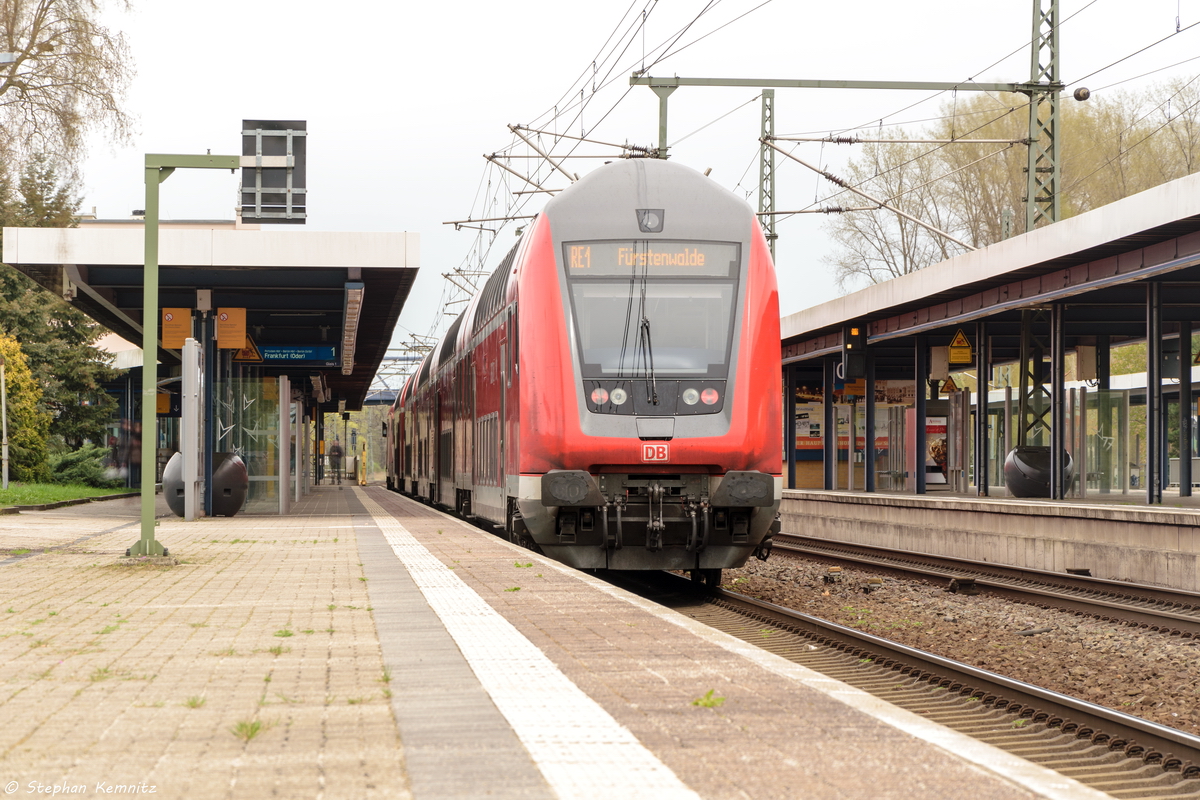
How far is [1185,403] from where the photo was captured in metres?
20.1

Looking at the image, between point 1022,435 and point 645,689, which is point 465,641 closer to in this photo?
point 645,689

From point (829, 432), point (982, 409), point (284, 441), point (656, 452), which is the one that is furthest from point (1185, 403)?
point (284, 441)

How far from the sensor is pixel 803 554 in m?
19.0

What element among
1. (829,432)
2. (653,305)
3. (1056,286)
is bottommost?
(829,432)

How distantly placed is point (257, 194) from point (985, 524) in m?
10.7

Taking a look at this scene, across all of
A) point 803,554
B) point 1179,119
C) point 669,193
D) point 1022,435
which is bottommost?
point 803,554

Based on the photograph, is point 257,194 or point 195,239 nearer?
point 257,194

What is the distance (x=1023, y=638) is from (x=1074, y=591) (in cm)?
363

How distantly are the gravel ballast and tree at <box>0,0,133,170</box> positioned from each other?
18.9m

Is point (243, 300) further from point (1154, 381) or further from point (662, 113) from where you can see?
point (1154, 381)

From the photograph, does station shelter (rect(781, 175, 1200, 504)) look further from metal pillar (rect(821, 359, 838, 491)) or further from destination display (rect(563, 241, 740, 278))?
destination display (rect(563, 241, 740, 278))

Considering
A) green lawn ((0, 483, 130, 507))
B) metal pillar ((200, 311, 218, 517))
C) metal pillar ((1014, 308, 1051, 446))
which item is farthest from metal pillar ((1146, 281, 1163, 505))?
green lawn ((0, 483, 130, 507))

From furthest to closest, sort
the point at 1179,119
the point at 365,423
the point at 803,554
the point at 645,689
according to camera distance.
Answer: the point at 365,423 → the point at 1179,119 → the point at 803,554 → the point at 645,689

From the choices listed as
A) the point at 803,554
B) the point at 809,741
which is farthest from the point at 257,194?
the point at 809,741
